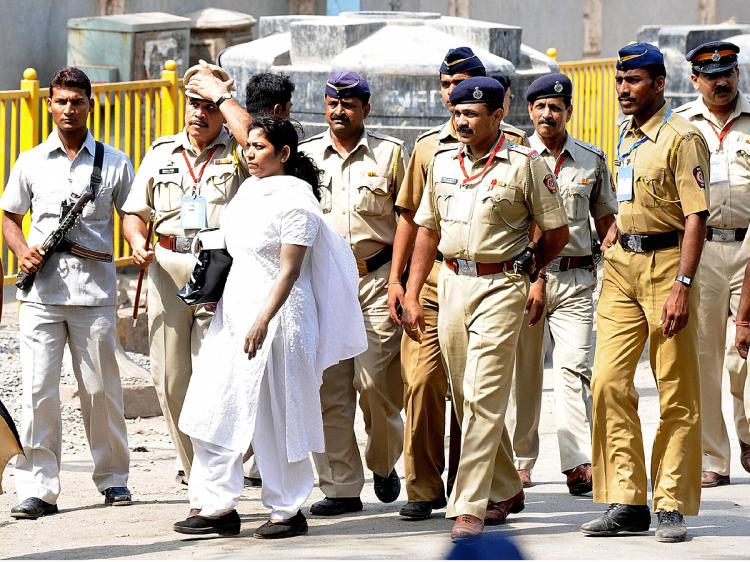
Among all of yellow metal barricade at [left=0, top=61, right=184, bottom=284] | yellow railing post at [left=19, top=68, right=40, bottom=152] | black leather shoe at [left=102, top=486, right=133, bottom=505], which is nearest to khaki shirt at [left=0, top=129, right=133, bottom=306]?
black leather shoe at [left=102, top=486, right=133, bottom=505]

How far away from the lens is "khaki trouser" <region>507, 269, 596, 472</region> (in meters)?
7.59

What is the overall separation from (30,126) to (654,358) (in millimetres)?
6353

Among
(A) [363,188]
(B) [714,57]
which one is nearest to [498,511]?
(A) [363,188]

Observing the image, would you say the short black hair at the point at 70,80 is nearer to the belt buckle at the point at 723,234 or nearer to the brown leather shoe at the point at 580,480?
the brown leather shoe at the point at 580,480

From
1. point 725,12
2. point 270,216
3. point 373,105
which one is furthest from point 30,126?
point 725,12

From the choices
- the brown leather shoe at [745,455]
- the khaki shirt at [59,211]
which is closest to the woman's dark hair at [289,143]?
the khaki shirt at [59,211]

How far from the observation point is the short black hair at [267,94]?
7.05 metres

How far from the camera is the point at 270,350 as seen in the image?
632cm

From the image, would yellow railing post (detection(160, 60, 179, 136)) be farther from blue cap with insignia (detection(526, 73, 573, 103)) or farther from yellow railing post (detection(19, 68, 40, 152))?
blue cap with insignia (detection(526, 73, 573, 103))

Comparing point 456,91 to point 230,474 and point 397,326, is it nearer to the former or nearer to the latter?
point 397,326

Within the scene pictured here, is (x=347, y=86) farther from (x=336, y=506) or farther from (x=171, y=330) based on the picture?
(x=336, y=506)

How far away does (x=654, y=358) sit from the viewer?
6.34 meters

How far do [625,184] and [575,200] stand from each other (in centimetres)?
134

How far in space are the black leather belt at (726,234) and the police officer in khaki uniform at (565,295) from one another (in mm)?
502
